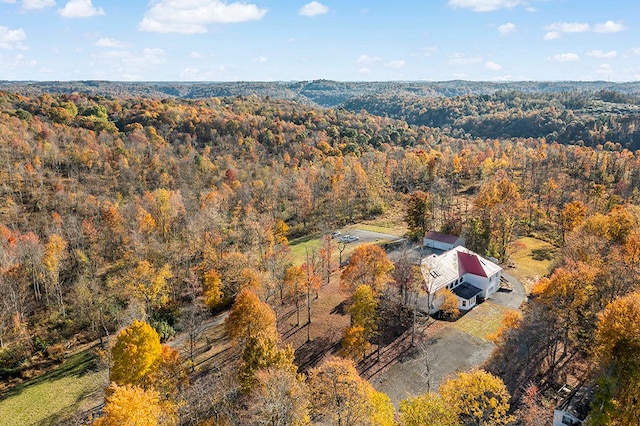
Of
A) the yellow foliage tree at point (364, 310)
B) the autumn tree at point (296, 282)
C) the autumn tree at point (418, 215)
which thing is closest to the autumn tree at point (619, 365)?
the yellow foliage tree at point (364, 310)

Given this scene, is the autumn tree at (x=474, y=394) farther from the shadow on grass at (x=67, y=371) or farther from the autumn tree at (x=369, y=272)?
the shadow on grass at (x=67, y=371)

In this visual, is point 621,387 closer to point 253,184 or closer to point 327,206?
point 327,206

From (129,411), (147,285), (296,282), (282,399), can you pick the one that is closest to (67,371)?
(147,285)

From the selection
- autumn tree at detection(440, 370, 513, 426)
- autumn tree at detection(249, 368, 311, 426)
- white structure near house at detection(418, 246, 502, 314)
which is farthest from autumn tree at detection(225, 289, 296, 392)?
white structure near house at detection(418, 246, 502, 314)

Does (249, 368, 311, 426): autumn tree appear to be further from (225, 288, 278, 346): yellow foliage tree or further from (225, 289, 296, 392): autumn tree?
(225, 288, 278, 346): yellow foliage tree

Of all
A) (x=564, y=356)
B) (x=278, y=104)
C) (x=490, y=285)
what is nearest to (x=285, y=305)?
(x=490, y=285)

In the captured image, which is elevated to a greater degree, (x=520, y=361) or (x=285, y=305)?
(x=520, y=361)

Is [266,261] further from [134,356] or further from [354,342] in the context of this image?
[134,356]
